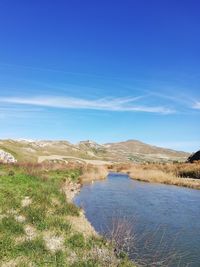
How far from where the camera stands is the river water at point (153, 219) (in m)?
20.1

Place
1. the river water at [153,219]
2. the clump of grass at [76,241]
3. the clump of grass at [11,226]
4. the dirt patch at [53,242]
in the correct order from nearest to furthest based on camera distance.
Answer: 1. the dirt patch at [53,242]
2. the clump of grass at [76,241]
3. the clump of grass at [11,226]
4. the river water at [153,219]

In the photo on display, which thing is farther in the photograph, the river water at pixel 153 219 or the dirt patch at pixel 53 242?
the river water at pixel 153 219

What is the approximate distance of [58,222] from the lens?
72.1 ft

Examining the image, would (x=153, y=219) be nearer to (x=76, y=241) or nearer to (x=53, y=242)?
(x=76, y=241)

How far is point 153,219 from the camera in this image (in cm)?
2964

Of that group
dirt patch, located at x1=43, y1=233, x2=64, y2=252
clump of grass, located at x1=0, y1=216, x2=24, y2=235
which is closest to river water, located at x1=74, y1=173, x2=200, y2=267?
dirt patch, located at x1=43, y1=233, x2=64, y2=252

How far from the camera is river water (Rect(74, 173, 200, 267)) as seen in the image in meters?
20.1

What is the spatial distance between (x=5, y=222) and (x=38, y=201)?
5825 millimetres

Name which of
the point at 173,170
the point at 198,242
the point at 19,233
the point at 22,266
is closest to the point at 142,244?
the point at 198,242

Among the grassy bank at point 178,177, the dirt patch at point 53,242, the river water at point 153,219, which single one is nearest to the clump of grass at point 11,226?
the dirt patch at point 53,242

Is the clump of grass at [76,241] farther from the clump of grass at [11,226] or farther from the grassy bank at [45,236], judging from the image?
the clump of grass at [11,226]

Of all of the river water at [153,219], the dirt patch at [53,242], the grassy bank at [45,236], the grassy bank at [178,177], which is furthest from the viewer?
the grassy bank at [178,177]

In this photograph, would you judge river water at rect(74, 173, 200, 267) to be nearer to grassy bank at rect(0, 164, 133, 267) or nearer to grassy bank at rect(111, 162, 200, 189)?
grassy bank at rect(0, 164, 133, 267)

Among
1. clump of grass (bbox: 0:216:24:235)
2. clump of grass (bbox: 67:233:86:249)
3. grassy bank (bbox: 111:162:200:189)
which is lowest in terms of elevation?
clump of grass (bbox: 67:233:86:249)
